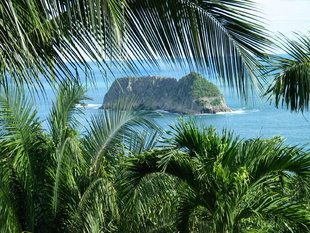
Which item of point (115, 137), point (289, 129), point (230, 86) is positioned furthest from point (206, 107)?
point (230, 86)

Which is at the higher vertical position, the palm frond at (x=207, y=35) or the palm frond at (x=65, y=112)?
the palm frond at (x=207, y=35)

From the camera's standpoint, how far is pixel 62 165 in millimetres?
5398

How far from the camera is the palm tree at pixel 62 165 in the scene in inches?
201

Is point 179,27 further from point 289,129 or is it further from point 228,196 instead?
point 289,129

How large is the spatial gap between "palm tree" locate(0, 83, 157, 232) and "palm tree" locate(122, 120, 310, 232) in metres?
0.48

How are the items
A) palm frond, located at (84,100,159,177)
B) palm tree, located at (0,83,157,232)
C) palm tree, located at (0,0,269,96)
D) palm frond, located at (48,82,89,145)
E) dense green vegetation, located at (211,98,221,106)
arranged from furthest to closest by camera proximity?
dense green vegetation, located at (211,98,221,106) < palm frond, located at (48,82,89,145) < palm frond, located at (84,100,159,177) < palm tree, located at (0,83,157,232) < palm tree, located at (0,0,269,96)

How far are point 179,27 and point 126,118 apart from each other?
4074 mm

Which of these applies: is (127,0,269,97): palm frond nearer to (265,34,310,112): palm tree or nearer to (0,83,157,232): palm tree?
(0,83,157,232): palm tree

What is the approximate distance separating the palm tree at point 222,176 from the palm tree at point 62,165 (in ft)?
1.59

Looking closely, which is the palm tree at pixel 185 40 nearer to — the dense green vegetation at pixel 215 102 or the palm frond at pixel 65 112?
the palm frond at pixel 65 112

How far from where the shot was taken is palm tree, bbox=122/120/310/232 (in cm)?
432

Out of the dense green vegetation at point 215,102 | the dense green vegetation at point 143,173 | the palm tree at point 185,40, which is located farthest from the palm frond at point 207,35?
the dense green vegetation at point 215,102

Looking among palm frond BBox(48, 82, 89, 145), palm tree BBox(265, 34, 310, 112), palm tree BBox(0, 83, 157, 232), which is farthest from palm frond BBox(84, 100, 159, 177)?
palm tree BBox(265, 34, 310, 112)

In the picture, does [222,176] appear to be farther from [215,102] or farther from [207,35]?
[215,102]
